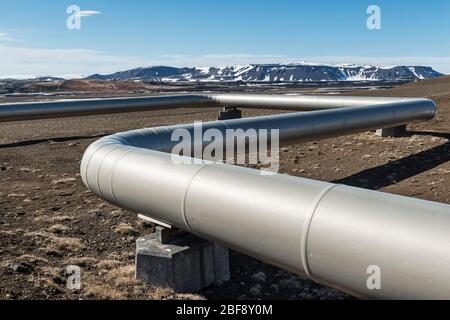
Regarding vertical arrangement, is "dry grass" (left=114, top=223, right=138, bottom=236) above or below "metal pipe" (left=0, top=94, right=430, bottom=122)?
below

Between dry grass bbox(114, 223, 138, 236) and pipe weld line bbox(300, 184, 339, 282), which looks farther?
dry grass bbox(114, 223, 138, 236)

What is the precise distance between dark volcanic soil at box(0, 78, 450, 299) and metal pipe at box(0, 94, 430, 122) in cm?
184

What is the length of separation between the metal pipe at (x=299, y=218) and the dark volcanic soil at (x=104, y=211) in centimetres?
172

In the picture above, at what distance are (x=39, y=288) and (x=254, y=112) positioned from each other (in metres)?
36.0

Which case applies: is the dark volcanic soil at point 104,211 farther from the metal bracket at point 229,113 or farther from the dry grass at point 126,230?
the metal bracket at point 229,113

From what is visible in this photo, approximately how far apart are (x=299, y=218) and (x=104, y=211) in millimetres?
8618

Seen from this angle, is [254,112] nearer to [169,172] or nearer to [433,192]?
[433,192]

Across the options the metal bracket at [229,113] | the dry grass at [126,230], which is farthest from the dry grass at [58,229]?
the metal bracket at [229,113]

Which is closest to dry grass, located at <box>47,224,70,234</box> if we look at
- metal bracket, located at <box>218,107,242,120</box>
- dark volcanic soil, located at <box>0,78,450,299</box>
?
dark volcanic soil, located at <box>0,78,450,299</box>

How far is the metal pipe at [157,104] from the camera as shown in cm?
2601

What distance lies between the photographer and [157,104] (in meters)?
31.8

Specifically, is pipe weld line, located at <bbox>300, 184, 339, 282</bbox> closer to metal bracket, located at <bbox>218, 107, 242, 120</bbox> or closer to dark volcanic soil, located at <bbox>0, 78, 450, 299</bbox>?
dark volcanic soil, located at <bbox>0, 78, 450, 299</bbox>

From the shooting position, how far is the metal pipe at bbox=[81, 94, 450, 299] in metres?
4.62
